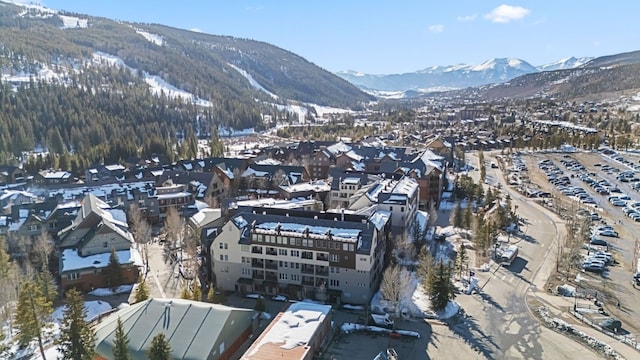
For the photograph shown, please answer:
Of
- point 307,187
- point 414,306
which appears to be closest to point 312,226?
point 414,306

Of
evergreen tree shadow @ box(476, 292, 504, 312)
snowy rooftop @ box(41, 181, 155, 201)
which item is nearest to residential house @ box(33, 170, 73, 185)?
snowy rooftop @ box(41, 181, 155, 201)

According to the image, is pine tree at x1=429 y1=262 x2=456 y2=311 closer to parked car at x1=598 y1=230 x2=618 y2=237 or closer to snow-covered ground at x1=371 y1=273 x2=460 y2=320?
snow-covered ground at x1=371 y1=273 x2=460 y2=320

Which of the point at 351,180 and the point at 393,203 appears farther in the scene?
the point at 351,180

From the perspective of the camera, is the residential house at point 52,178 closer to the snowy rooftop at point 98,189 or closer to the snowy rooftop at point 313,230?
the snowy rooftop at point 98,189

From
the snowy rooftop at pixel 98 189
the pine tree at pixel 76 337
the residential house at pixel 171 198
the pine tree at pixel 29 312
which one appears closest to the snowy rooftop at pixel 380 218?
the pine tree at pixel 76 337

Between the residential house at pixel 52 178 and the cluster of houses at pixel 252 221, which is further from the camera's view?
the residential house at pixel 52 178

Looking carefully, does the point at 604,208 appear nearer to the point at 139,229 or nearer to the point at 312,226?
the point at 312,226
